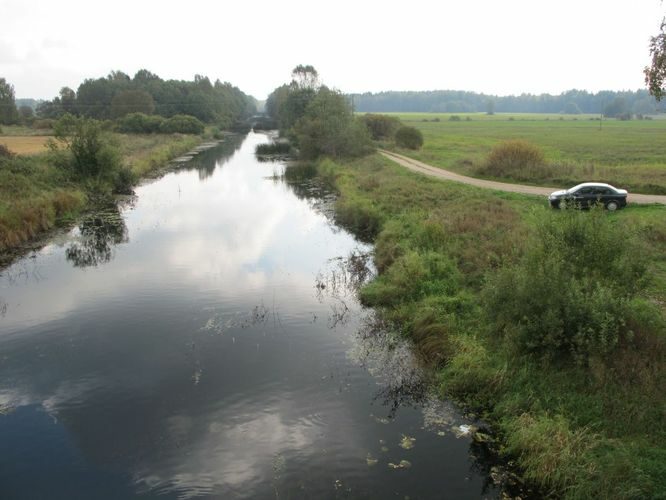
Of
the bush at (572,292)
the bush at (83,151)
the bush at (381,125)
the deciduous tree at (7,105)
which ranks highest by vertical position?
the deciduous tree at (7,105)

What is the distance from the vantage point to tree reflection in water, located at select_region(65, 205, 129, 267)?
26.6 m

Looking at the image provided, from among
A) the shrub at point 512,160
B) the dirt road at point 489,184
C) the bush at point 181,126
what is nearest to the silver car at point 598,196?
the dirt road at point 489,184

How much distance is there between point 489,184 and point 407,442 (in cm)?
3197

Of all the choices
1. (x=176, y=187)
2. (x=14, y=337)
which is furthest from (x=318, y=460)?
(x=176, y=187)

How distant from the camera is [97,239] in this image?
30.2 m

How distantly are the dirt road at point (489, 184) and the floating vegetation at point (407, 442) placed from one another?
26.1m

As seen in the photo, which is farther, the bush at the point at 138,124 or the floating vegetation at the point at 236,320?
the bush at the point at 138,124

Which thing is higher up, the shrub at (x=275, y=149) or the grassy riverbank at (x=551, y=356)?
the shrub at (x=275, y=149)

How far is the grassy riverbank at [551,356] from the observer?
34.4 ft

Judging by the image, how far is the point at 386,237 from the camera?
1059 inches

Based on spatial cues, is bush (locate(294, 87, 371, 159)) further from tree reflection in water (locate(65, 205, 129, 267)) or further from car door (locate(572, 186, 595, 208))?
car door (locate(572, 186, 595, 208))

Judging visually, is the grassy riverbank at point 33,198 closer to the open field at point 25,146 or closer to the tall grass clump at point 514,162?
the open field at point 25,146

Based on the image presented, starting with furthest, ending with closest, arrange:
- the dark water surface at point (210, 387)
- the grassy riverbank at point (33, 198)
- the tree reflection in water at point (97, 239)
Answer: the grassy riverbank at point (33, 198) → the tree reflection in water at point (97, 239) → the dark water surface at point (210, 387)

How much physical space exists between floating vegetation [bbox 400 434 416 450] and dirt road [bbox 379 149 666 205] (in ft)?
85.6
